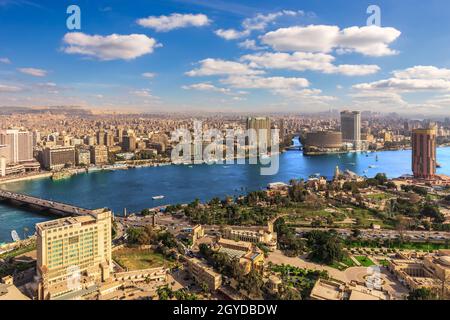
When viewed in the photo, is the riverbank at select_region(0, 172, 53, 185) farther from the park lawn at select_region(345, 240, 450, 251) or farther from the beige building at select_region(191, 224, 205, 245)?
the park lawn at select_region(345, 240, 450, 251)

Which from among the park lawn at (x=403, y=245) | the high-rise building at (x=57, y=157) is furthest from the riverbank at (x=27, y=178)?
the park lawn at (x=403, y=245)

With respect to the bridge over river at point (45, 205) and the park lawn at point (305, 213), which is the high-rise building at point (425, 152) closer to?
the park lawn at point (305, 213)

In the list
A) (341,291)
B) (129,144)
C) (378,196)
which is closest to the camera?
(341,291)

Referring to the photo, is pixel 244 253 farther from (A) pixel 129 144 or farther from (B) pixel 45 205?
(A) pixel 129 144

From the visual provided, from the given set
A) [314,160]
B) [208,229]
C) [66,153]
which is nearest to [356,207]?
[208,229]

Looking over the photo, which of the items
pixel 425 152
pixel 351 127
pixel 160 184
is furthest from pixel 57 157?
pixel 351 127
